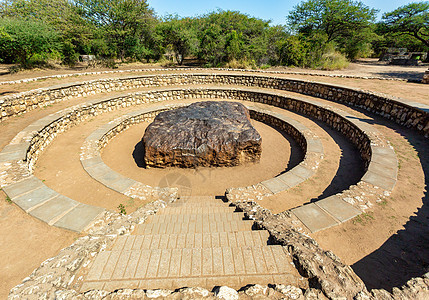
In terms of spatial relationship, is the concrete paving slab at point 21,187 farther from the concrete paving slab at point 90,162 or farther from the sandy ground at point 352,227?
the concrete paving slab at point 90,162

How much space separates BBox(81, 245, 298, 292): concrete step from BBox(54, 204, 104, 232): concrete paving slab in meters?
1.30

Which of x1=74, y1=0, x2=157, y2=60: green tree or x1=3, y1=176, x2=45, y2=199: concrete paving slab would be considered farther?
x1=74, y1=0, x2=157, y2=60: green tree

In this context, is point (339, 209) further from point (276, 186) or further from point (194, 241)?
point (194, 241)

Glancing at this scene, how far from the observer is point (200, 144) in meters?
6.34

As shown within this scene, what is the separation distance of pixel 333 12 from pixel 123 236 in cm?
3540

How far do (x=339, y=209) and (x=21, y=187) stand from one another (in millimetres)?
6517

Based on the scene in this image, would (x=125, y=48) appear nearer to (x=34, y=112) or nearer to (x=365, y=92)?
(x=34, y=112)

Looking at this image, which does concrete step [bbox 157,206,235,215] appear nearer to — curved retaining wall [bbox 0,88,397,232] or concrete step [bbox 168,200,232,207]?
concrete step [bbox 168,200,232,207]

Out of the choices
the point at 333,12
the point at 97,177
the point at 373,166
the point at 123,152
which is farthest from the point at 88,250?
the point at 333,12

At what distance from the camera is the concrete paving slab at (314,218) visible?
335cm

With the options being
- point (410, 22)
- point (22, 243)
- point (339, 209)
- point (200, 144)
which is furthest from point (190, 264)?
point (410, 22)

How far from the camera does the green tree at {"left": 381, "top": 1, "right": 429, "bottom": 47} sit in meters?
26.8

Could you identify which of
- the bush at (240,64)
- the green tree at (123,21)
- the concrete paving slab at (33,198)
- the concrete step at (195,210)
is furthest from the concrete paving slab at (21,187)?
the green tree at (123,21)

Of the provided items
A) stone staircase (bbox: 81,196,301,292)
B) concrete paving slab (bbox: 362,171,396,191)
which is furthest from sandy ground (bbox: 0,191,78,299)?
concrete paving slab (bbox: 362,171,396,191)
